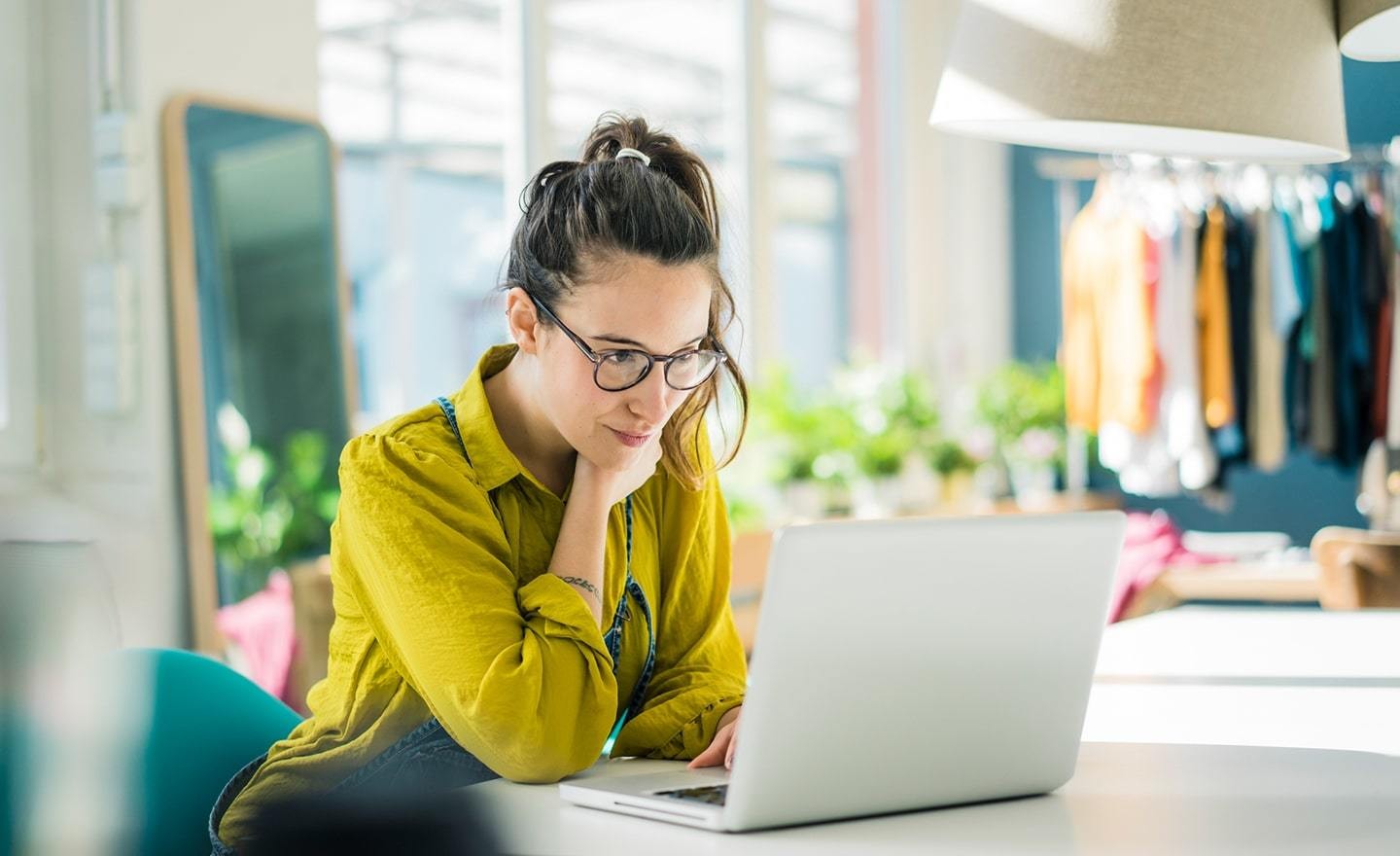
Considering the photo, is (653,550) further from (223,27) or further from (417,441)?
(223,27)

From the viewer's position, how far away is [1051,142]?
5.53 ft

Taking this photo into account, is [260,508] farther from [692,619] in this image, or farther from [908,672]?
[908,672]

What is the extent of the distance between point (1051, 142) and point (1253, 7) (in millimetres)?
307

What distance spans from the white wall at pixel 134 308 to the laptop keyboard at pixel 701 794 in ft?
7.42

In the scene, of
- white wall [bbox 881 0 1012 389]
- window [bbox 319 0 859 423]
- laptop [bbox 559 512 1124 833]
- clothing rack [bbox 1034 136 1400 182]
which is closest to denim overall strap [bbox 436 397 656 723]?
laptop [bbox 559 512 1124 833]

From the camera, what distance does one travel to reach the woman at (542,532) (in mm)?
1303

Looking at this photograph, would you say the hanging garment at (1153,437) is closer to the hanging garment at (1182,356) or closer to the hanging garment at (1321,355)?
the hanging garment at (1182,356)

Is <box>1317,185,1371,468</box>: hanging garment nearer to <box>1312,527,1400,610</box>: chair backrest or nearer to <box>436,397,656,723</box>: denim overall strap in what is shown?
<box>1312,527,1400,610</box>: chair backrest

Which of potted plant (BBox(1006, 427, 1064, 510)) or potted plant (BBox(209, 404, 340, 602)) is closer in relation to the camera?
potted plant (BBox(209, 404, 340, 602))

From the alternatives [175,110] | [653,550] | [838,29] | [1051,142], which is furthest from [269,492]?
[838,29]

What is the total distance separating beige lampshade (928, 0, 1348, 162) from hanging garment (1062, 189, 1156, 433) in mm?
3740

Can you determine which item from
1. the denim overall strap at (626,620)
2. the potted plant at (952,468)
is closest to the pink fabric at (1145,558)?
the potted plant at (952,468)

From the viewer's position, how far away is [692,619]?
1612 millimetres

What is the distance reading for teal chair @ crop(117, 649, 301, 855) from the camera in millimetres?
1431
